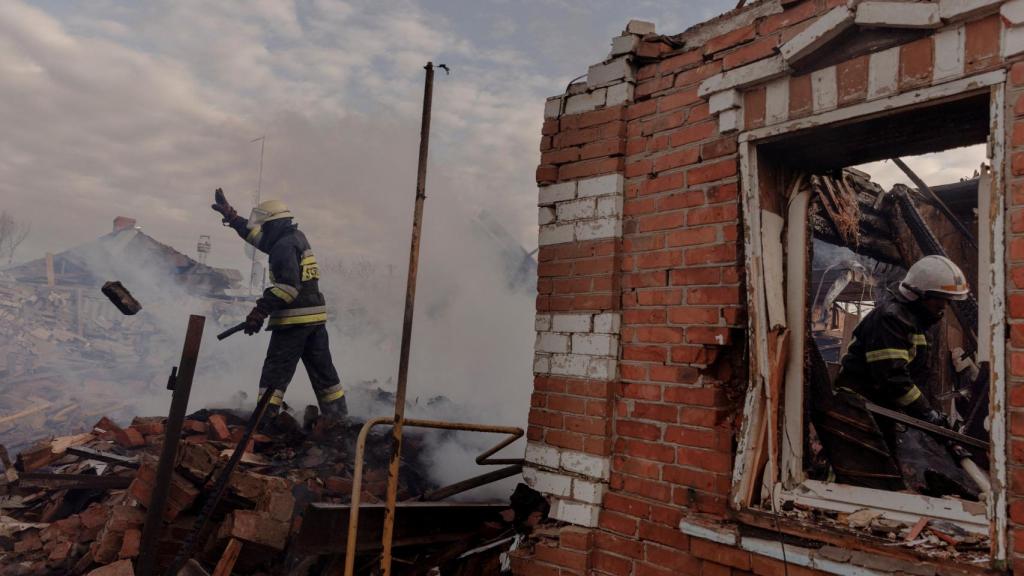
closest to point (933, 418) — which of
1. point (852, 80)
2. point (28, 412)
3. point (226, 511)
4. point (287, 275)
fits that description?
point (852, 80)

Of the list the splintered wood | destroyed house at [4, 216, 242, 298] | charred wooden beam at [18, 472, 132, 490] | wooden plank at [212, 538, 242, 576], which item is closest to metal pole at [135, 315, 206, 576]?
wooden plank at [212, 538, 242, 576]

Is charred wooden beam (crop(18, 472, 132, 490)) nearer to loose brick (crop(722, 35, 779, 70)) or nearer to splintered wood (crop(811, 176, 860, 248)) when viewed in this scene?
loose brick (crop(722, 35, 779, 70))

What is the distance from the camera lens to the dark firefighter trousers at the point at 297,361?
255 inches

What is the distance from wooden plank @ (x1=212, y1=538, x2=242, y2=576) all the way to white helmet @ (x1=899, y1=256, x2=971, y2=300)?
5170 mm

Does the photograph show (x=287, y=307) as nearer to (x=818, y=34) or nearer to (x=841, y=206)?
(x=818, y=34)

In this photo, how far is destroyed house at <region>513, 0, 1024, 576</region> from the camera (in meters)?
2.17

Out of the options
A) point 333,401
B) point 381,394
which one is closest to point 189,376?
point 333,401

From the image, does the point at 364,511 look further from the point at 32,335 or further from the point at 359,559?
the point at 32,335

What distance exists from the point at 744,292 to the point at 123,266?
21320 millimetres

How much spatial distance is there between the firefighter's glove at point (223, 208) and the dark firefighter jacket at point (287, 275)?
59mm

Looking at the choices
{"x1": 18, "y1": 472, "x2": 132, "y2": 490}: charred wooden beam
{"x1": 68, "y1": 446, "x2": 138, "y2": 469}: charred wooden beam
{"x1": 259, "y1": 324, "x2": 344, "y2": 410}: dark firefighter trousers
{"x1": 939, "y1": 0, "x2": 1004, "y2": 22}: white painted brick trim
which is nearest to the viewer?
{"x1": 939, "y1": 0, "x2": 1004, "y2": 22}: white painted brick trim

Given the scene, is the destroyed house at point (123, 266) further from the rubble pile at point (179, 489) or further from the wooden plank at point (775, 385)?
the wooden plank at point (775, 385)

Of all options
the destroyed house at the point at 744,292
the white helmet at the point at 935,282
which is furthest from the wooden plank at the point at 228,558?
the white helmet at the point at 935,282

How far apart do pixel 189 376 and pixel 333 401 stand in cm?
296
